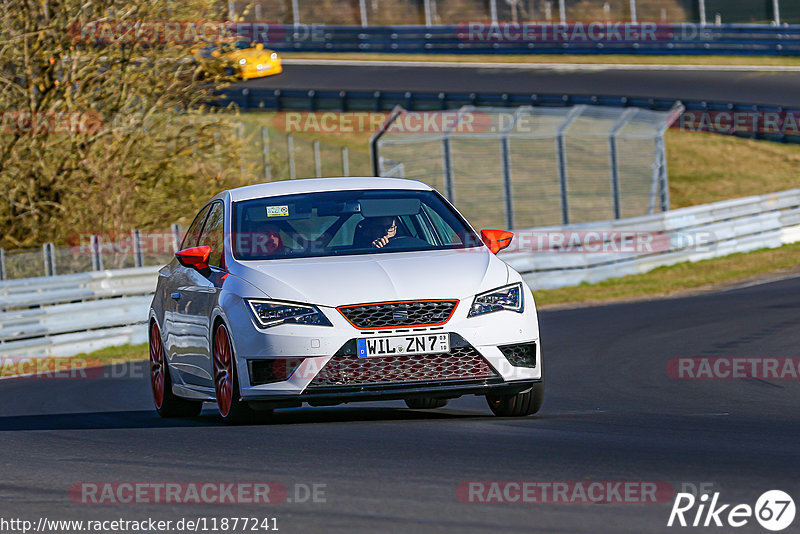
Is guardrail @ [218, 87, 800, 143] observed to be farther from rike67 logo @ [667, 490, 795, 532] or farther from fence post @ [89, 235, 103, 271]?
rike67 logo @ [667, 490, 795, 532]

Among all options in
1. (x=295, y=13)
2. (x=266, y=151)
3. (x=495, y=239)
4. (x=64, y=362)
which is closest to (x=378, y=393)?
(x=495, y=239)

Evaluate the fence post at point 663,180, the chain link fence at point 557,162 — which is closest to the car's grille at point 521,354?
the chain link fence at point 557,162

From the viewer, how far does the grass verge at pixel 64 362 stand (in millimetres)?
16891

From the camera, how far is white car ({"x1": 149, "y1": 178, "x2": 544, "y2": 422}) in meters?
8.12

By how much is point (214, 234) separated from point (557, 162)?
18.3m

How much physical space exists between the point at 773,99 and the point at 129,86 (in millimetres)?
20793

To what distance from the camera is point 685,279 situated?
23375 millimetres

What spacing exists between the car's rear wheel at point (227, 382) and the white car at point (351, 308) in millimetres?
12

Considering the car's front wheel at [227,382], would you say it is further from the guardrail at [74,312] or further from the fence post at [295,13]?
the fence post at [295,13]

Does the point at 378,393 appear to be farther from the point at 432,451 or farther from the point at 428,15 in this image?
the point at 428,15

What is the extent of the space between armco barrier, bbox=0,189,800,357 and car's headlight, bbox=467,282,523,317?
10.1 m

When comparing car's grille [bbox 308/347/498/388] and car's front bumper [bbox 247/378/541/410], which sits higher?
car's grille [bbox 308/347/498/388]

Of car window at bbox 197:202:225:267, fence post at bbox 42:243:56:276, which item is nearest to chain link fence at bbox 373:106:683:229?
fence post at bbox 42:243:56:276

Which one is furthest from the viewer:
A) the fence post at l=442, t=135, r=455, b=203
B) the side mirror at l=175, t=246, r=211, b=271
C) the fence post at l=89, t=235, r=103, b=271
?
the fence post at l=442, t=135, r=455, b=203
